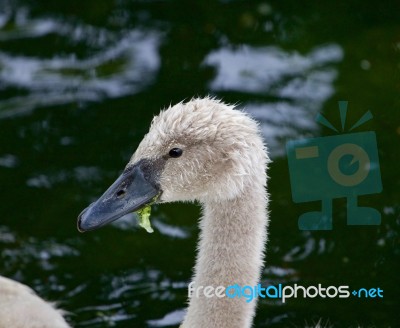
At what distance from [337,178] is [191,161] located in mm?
2353

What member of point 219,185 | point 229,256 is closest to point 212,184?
point 219,185

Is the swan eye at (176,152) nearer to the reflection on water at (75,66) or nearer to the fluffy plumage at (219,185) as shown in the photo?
the fluffy plumage at (219,185)

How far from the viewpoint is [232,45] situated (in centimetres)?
831

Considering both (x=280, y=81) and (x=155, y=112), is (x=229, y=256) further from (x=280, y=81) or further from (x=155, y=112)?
(x=280, y=81)

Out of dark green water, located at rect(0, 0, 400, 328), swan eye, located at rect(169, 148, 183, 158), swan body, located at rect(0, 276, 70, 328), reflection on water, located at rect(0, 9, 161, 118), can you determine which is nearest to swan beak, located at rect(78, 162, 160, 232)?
swan eye, located at rect(169, 148, 183, 158)

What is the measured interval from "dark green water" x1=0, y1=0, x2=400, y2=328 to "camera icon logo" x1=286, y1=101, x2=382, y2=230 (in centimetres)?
6

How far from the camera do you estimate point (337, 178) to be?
690cm

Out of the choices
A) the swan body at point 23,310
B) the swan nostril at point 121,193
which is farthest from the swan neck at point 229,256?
the swan body at point 23,310

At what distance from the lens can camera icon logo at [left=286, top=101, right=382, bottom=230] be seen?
6.80 meters

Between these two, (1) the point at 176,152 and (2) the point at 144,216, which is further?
(2) the point at 144,216

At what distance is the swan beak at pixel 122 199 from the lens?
4.75m

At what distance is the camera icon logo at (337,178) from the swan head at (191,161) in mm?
2050

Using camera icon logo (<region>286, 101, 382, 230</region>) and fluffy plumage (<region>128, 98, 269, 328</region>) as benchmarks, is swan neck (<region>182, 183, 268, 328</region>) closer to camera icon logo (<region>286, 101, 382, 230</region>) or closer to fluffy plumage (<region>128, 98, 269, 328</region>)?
fluffy plumage (<region>128, 98, 269, 328</region>)

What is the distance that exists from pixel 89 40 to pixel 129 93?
833 millimetres
